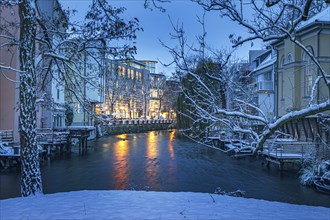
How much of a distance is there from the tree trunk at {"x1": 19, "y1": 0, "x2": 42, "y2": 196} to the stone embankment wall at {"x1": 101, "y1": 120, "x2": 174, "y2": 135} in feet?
124

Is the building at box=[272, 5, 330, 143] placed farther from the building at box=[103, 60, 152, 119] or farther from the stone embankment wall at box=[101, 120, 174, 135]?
the building at box=[103, 60, 152, 119]

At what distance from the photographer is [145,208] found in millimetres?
7465

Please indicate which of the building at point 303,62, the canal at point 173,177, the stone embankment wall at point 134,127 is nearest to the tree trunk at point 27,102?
the canal at point 173,177

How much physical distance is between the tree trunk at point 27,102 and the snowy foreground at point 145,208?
594 mm

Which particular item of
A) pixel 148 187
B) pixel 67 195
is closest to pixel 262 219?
pixel 67 195

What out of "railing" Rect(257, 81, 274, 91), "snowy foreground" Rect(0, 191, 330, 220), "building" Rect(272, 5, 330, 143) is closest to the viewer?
"snowy foreground" Rect(0, 191, 330, 220)

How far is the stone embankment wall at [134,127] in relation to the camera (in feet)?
173

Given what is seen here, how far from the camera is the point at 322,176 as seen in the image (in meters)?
13.5

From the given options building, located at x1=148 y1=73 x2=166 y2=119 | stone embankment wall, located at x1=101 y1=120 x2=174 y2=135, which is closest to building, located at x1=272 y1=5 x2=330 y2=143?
stone embankment wall, located at x1=101 y1=120 x2=174 y2=135

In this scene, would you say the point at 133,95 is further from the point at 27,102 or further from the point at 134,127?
the point at 27,102

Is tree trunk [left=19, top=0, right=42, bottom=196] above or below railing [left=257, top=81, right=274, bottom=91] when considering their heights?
below

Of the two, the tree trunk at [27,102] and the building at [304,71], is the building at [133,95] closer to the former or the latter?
the building at [304,71]

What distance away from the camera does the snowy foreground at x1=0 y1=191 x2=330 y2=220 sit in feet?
22.5

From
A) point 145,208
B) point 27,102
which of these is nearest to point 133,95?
point 27,102
